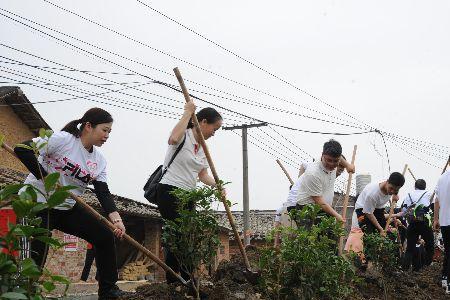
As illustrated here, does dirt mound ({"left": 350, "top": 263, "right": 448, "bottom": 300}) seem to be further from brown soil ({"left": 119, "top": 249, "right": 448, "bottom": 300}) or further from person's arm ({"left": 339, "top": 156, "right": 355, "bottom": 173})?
person's arm ({"left": 339, "top": 156, "right": 355, "bottom": 173})

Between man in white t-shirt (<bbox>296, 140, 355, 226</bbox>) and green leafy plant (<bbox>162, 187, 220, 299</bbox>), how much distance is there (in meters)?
2.01

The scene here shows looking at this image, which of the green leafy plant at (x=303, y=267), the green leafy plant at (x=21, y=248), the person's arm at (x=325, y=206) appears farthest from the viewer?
the person's arm at (x=325, y=206)

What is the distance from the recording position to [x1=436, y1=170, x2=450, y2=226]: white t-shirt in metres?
6.51

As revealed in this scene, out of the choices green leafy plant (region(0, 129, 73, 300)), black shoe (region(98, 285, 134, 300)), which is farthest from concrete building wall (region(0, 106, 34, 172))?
green leafy plant (region(0, 129, 73, 300))

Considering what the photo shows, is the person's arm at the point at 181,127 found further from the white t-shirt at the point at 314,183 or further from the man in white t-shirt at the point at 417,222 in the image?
the man in white t-shirt at the point at 417,222

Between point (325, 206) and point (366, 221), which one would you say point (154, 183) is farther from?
point (366, 221)

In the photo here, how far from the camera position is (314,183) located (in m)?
6.04

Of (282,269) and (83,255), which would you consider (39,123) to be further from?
(282,269)

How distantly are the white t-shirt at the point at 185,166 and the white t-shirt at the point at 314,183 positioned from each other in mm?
1507

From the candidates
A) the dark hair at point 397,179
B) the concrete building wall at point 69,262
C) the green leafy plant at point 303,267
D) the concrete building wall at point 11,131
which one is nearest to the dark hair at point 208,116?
the green leafy plant at point 303,267

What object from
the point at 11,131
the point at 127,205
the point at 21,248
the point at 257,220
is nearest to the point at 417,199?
the point at 21,248

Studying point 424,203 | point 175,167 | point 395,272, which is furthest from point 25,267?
point 424,203

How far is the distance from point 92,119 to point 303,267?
6.56ft

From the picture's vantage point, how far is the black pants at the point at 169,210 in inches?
185
